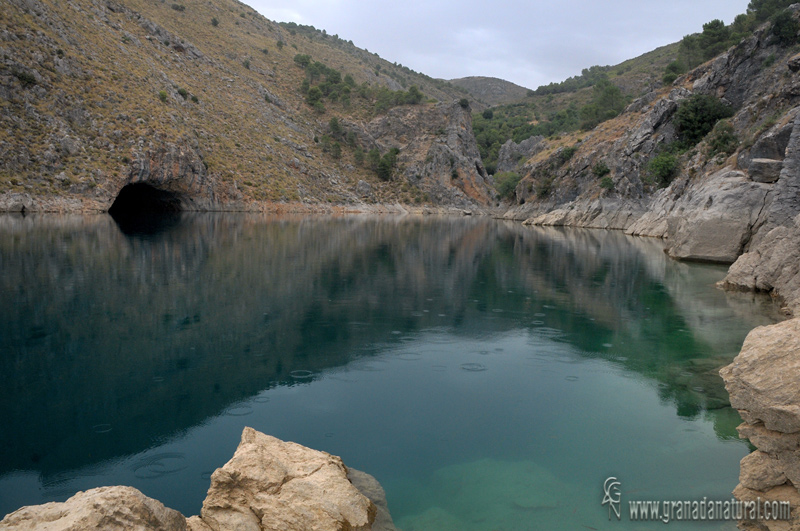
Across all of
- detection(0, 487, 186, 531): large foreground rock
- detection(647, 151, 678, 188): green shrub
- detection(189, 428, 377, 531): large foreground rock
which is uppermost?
detection(647, 151, 678, 188): green shrub

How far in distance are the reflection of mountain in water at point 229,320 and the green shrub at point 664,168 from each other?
33829 millimetres

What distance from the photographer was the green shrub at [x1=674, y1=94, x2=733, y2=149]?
190 ft

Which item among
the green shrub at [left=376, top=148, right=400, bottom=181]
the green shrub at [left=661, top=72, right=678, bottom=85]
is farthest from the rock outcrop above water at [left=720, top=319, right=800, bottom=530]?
the green shrub at [left=376, top=148, right=400, bottom=181]

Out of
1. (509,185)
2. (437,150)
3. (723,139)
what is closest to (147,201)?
(437,150)

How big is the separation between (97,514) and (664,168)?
64643mm

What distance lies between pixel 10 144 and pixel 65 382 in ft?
172

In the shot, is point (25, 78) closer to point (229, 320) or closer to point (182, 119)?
point (182, 119)

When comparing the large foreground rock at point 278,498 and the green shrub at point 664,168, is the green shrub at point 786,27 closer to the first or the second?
the green shrub at point 664,168

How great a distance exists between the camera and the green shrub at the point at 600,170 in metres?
69.4

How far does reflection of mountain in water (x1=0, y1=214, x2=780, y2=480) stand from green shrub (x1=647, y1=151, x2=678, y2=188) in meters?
33.8

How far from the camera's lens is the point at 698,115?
58.9 metres

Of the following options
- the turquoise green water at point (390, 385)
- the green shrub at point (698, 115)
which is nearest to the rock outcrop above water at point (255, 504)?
the turquoise green water at point (390, 385)

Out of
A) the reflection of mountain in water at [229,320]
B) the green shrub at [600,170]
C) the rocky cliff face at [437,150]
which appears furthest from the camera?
the rocky cliff face at [437,150]

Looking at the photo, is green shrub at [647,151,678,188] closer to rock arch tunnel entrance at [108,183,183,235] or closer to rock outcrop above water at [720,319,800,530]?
rock outcrop above water at [720,319,800,530]
